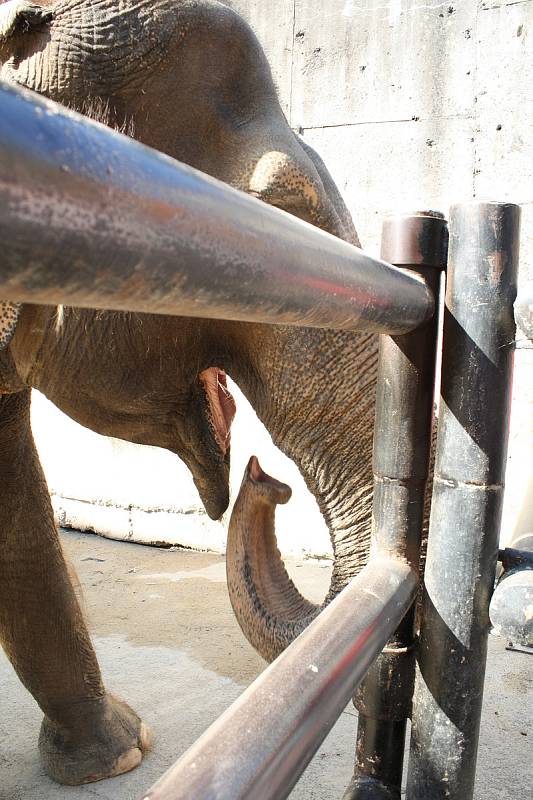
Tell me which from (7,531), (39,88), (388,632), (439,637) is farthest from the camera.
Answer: (7,531)

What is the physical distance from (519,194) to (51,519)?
2.06 m

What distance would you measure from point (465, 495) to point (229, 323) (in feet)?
2.35

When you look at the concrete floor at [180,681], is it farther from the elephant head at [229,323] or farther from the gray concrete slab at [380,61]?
the gray concrete slab at [380,61]

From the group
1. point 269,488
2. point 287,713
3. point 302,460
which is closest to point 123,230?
point 287,713

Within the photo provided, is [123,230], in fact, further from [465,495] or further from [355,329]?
[465,495]

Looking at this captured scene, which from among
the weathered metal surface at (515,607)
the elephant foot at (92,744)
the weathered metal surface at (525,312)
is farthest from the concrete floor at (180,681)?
the weathered metal surface at (525,312)

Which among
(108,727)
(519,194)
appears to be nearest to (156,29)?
(108,727)

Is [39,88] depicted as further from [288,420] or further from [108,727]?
[108,727]

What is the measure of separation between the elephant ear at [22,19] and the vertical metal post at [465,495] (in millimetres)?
831

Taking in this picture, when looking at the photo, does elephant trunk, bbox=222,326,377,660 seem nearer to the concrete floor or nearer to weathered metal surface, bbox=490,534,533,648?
weathered metal surface, bbox=490,534,533,648

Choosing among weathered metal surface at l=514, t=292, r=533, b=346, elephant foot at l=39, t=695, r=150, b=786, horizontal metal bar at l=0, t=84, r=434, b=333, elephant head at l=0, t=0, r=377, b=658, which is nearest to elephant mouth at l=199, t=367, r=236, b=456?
elephant head at l=0, t=0, r=377, b=658

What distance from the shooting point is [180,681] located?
2375 mm

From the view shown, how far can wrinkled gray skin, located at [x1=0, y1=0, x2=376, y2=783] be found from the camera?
124cm

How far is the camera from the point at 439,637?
79 cm
